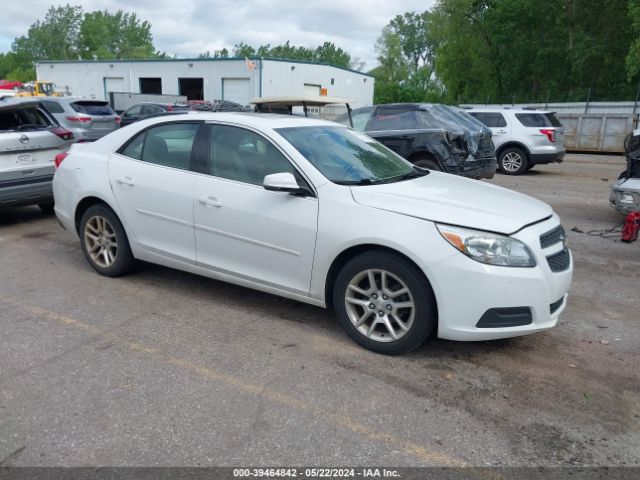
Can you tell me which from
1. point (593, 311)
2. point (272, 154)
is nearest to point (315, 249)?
point (272, 154)

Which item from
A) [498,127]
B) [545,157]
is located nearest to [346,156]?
[545,157]

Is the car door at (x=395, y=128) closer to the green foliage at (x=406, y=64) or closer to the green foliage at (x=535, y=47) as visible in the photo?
the green foliage at (x=535, y=47)

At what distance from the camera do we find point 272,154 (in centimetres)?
439

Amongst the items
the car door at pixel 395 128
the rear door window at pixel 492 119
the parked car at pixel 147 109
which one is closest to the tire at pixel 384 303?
the car door at pixel 395 128

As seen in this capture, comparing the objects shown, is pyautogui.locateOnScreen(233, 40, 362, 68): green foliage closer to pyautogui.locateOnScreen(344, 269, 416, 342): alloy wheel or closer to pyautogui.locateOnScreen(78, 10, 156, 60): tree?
pyautogui.locateOnScreen(78, 10, 156, 60): tree

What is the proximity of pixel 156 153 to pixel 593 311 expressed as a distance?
4127mm

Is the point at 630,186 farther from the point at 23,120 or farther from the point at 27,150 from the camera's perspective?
the point at 23,120

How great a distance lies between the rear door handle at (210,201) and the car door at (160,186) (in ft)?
0.46

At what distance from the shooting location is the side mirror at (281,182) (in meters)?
4.02

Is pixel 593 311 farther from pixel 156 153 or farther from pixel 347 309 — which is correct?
pixel 156 153

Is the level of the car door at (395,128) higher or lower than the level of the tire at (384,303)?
higher

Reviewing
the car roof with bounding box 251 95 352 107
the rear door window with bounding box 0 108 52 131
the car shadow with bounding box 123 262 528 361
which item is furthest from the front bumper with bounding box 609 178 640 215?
the rear door window with bounding box 0 108 52 131

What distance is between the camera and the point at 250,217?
14.2 ft

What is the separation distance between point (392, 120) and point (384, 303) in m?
7.28
